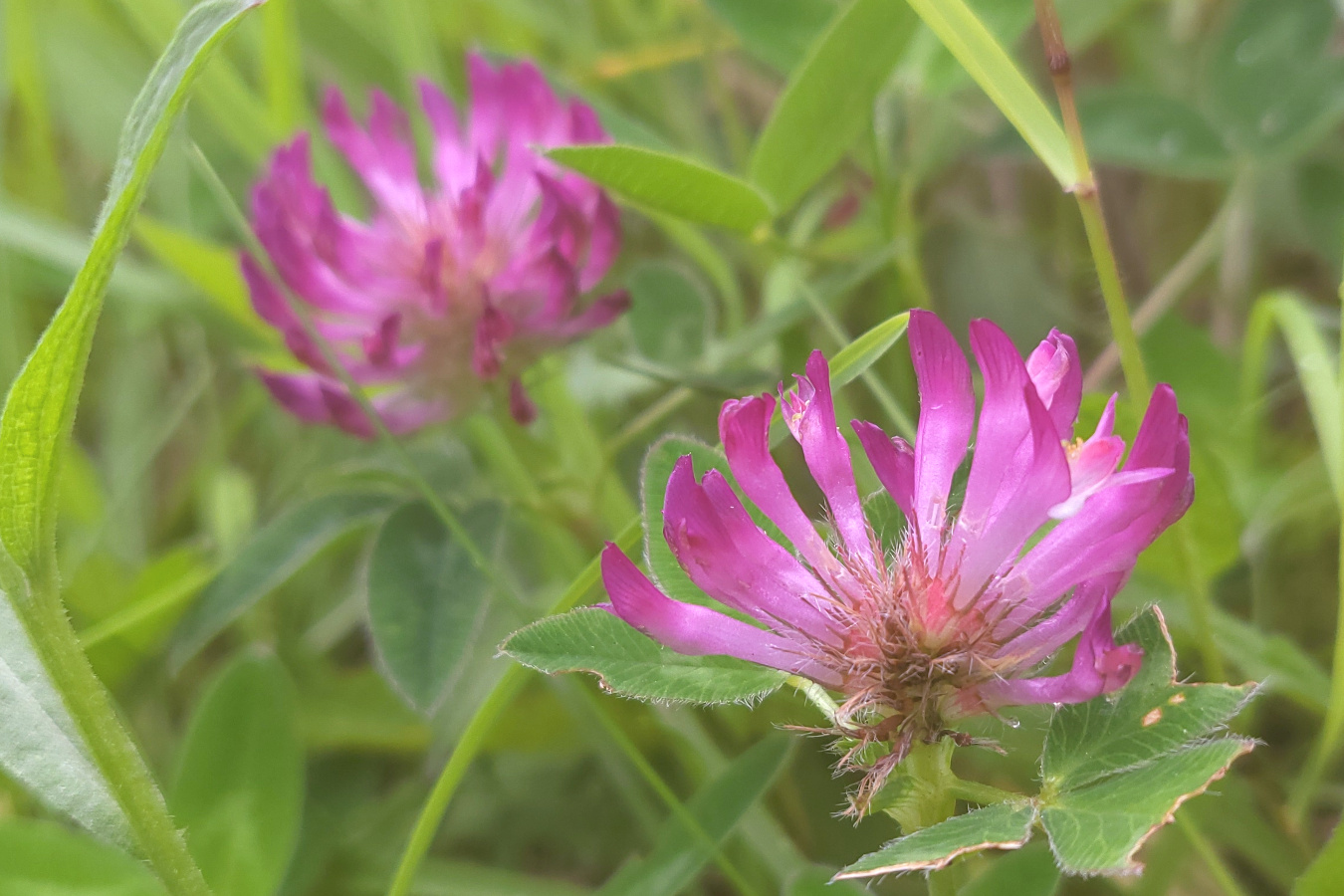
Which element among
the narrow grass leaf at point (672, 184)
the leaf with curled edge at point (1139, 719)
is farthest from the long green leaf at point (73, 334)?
the leaf with curled edge at point (1139, 719)

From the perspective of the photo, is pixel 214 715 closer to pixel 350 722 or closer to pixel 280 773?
pixel 280 773

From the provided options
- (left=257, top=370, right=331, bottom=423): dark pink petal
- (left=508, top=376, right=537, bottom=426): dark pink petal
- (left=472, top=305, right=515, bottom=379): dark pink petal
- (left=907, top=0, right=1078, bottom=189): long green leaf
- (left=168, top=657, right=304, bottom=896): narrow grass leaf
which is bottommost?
(left=168, top=657, right=304, bottom=896): narrow grass leaf

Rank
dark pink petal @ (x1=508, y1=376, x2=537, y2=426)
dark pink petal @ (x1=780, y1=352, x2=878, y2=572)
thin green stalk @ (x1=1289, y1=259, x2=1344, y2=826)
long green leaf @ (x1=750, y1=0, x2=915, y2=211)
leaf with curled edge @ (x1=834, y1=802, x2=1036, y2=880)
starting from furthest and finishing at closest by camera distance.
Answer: dark pink petal @ (x1=508, y1=376, x2=537, y2=426) → long green leaf @ (x1=750, y1=0, x2=915, y2=211) → thin green stalk @ (x1=1289, y1=259, x2=1344, y2=826) → dark pink petal @ (x1=780, y1=352, x2=878, y2=572) → leaf with curled edge @ (x1=834, y1=802, x2=1036, y2=880)

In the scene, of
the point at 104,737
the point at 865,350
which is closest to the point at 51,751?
the point at 104,737

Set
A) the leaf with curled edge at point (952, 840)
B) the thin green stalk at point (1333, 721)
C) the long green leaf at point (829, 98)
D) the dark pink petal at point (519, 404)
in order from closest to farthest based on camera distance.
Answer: the leaf with curled edge at point (952, 840), the thin green stalk at point (1333, 721), the long green leaf at point (829, 98), the dark pink petal at point (519, 404)

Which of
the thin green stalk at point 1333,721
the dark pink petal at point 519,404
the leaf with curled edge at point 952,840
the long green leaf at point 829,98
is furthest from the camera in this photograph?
the dark pink petal at point 519,404

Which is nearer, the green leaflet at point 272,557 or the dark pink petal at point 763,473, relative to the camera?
the dark pink petal at point 763,473

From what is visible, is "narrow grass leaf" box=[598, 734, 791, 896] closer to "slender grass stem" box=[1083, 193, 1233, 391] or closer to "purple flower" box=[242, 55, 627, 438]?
"purple flower" box=[242, 55, 627, 438]

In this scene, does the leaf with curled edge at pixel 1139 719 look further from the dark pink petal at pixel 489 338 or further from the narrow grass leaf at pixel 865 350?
the dark pink petal at pixel 489 338

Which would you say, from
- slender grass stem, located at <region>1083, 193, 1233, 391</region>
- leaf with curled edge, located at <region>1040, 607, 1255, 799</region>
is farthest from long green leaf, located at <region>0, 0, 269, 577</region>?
slender grass stem, located at <region>1083, 193, 1233, 391</region>
